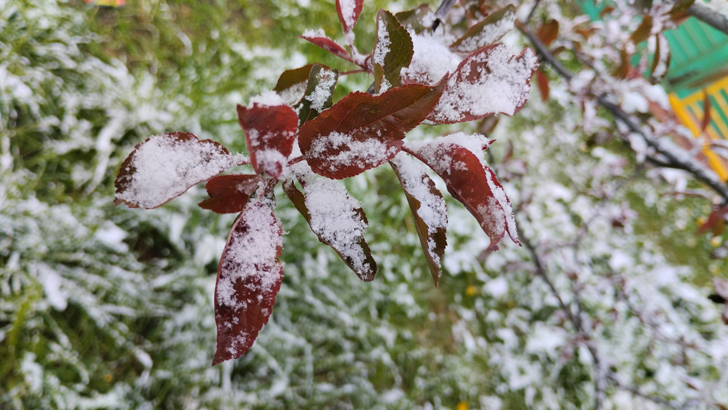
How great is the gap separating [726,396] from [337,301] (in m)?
1.94

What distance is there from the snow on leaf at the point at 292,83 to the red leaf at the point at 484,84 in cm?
15

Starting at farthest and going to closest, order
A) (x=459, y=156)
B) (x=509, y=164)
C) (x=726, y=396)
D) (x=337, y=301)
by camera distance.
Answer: (x=726, y=396)
(x=337, y=301)
(x=509, y=164)
(x=459, y=156)

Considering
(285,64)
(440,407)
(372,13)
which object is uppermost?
(372,13)

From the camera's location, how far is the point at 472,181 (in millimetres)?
296

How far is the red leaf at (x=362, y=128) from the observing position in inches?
10.7

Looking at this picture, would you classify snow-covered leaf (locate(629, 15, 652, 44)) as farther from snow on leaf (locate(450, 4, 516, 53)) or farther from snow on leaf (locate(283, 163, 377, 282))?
snow on leaf (locate(283, 163, 377, 282))

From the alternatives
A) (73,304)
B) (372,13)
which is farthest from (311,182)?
(372,13)

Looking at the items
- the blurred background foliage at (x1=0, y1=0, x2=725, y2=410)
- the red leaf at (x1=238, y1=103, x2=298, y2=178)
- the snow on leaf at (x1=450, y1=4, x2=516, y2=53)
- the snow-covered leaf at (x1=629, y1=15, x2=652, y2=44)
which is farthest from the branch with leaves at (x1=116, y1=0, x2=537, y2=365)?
the blurred background foliage at (x1=0, y1=0, x2=725, y2=410)

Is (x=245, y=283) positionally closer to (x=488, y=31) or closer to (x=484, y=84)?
(x=484, y=84)

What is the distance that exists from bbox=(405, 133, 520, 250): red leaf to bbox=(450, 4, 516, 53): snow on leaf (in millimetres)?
169

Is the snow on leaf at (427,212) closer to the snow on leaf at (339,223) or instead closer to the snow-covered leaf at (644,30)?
the snow on leaf at (339,223)

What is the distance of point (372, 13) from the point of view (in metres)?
2.05

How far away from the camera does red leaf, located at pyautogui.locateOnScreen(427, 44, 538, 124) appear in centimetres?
32

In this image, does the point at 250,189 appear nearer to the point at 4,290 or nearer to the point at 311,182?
the point at 311,182
